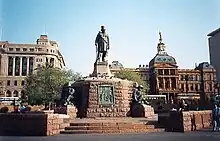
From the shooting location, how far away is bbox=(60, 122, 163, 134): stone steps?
1266cm

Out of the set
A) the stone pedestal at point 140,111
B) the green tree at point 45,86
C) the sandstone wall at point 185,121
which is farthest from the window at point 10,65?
the sandstone wall at point 185,121

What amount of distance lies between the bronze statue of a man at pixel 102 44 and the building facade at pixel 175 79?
67623 millimetres

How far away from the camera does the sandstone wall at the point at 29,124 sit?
11688 mm

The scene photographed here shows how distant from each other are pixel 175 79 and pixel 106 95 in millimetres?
76502

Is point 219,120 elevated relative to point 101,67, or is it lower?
lower

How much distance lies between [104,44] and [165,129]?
8.91 metres

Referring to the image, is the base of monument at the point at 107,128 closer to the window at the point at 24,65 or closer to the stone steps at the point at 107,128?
the stone steps at the point at 107,128

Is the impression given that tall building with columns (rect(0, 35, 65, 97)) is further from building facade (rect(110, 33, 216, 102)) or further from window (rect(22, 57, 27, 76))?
building facade (rect(110, 33, 216, 102))

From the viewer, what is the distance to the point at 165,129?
45.0 ft

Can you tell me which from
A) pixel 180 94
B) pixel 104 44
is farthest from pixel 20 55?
pixel 104 44

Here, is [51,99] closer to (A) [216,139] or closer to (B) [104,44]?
(B) [104,44]

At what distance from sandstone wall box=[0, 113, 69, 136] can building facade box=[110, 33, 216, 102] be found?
3011 inches

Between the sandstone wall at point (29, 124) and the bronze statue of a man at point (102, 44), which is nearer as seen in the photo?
the sandstone wall at point (29, 124)

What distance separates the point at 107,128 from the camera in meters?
12.9
